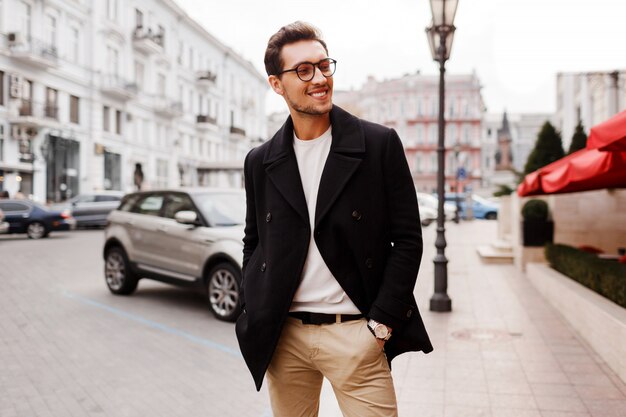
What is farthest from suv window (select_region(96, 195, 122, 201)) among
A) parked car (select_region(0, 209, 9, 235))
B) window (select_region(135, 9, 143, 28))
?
window (select_region(135, 9, 143, 28))

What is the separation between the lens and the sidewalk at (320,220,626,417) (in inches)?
181

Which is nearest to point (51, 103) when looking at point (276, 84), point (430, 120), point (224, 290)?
point (224, 290)

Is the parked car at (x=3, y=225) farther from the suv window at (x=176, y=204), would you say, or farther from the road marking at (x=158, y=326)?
the suv window at (x=176, y=204)

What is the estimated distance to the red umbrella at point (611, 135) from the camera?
4.62 meters

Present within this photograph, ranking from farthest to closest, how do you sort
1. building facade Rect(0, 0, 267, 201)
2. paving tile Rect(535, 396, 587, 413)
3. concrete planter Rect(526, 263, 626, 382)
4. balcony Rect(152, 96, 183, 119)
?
balcony Rect(152, 96, 183, 119)
building facade Rect(0, 0, 267, 201)
concrete planter Rect(526, 263, 626, 382)
paving tile Rect(535, 396, 587, 413)

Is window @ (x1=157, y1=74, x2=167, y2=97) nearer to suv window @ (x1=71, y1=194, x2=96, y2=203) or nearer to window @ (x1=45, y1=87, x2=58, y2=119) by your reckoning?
window @ (x1=45, y1=87, x2=58, y2=119)

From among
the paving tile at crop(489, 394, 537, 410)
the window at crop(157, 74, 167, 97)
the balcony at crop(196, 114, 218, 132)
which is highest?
the window at crop(157, 74, 167, 97)

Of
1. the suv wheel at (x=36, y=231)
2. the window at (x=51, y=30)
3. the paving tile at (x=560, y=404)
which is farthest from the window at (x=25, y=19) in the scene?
the paving tile at (x=560, y=404)

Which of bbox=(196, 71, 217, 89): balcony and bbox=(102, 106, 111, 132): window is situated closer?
bbox=(102, 106, 111, 132): window

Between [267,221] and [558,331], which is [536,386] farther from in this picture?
[267,221]

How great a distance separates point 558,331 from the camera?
285 inches

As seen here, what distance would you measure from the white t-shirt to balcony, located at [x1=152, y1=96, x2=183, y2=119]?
149ft

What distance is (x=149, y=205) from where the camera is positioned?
31.5 feet

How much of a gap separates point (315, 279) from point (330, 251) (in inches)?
5.3
